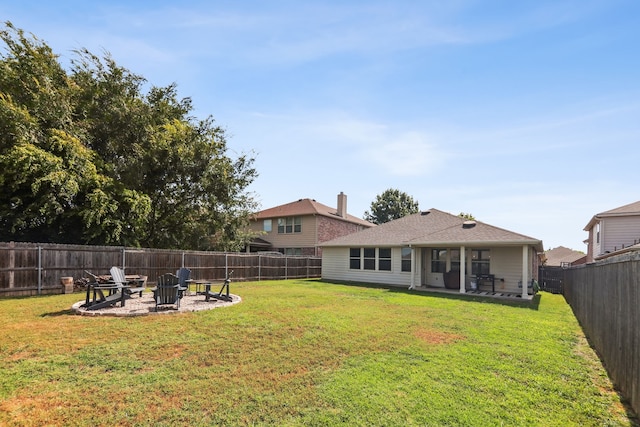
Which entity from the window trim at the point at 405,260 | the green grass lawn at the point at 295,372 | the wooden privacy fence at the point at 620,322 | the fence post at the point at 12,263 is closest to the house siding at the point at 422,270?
the window trim at the point at 405,260

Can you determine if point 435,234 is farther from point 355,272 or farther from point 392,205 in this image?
point 392,205

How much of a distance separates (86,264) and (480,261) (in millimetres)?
17095

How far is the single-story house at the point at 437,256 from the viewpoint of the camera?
582 inches

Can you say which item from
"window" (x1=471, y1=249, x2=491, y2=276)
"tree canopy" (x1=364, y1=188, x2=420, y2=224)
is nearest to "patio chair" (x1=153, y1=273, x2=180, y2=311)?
"window" (x1=471, y1=249, x2=491, y2=276)

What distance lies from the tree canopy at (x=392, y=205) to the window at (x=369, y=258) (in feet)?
107

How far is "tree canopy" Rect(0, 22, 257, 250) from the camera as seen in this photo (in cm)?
1333

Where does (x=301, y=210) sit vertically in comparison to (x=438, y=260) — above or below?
above

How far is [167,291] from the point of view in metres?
8.67

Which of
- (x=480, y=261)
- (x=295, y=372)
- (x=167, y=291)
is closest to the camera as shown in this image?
(x=295, y=372)

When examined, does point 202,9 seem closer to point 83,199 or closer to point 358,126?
point 358,126

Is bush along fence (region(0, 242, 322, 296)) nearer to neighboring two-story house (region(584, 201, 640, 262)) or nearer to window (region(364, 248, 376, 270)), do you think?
window (region(364, 248, 376, 270))

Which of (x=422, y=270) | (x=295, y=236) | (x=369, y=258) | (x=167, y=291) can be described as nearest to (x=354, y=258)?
(x=369, y=258)

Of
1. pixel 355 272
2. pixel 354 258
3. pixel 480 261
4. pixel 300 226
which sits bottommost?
pixel 355 272

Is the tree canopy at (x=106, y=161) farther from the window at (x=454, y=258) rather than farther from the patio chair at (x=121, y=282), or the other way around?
the window at (x=454, y=258)
